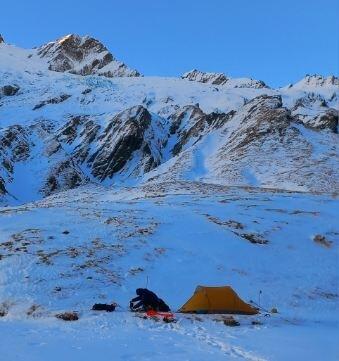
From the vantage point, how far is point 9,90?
151 metres

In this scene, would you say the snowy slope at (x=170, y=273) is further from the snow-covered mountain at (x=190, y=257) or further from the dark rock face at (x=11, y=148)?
the dark rock face at (x=11, y=148)

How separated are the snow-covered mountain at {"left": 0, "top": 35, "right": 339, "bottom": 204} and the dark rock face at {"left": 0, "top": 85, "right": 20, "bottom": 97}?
27 cm

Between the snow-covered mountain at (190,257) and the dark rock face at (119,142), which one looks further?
the dark rock face at (119,142)

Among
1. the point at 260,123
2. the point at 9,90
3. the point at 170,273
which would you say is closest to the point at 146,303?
the point at 170,273

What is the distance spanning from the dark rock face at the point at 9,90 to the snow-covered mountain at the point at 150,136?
0.90ft

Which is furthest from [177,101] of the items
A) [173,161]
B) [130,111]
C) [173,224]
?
[173,224]

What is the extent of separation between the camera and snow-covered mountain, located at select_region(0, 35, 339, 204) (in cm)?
7819

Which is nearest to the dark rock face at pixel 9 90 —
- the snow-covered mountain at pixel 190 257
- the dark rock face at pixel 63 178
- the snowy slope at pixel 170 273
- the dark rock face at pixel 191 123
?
the dark rock face at pixel 191 123

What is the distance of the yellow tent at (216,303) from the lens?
22.2 meters

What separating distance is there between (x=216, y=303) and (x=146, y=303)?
3.17 metres

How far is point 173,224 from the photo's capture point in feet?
115

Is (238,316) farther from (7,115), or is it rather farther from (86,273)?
(7,115)

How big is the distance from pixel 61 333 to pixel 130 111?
4090 inches

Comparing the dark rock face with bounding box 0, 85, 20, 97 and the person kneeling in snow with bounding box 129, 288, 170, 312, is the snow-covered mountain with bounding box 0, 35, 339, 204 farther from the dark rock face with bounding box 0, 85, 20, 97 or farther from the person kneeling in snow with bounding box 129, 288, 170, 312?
the person kneeling in snow with bounding box 129, 288, 170, 312
